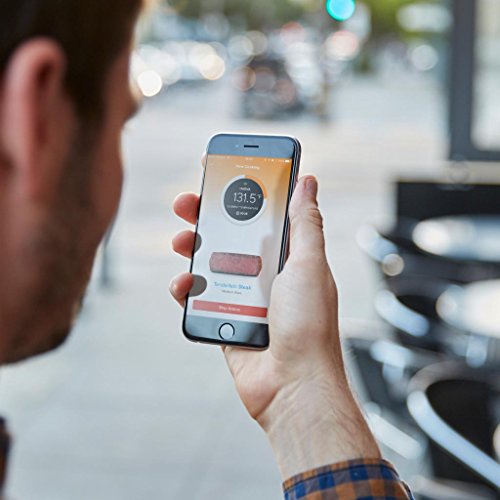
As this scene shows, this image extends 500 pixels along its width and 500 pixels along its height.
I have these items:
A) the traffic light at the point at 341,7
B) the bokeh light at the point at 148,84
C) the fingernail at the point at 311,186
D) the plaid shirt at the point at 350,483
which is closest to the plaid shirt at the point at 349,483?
the plaid shirt at the point at 350,483

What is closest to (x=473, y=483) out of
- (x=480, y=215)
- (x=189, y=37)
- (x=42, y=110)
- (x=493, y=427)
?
(x=493, y=427)

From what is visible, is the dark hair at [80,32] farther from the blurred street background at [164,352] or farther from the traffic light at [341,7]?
the traffic light at [341,7]

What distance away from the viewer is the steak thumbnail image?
1415mm

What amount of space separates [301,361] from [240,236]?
0.19 m

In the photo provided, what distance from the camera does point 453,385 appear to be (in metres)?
2.91

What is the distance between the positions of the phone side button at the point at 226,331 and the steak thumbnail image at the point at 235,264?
0.07m

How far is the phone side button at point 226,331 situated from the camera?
4.69ft

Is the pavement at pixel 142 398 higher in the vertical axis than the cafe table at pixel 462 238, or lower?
lower

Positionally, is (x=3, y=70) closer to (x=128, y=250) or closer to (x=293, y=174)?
(x=293, y=174)

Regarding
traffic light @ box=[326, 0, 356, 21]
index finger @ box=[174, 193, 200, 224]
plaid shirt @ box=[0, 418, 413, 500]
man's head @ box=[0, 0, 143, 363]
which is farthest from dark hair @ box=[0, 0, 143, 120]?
traffic light @ box=[326, 0, 356, 21]

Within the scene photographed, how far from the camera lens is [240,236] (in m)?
1.42

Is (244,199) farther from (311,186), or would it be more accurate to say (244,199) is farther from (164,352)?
(164,352)

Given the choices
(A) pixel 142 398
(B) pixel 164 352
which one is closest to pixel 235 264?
(A) pixel 142 398

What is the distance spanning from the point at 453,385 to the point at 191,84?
2580 cm
